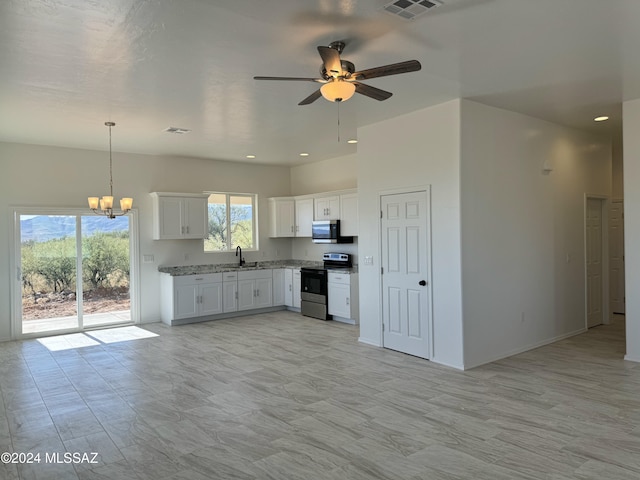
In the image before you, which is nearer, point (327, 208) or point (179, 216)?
point (179, 216)

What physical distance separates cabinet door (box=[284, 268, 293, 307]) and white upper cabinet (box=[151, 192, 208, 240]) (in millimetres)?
1749

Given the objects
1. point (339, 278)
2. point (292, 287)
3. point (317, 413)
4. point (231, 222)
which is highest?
point (231, 222)

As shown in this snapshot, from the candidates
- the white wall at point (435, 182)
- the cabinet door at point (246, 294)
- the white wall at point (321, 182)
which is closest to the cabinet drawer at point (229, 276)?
the cabinet door at point (246, 294)

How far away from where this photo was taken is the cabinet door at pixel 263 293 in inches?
332

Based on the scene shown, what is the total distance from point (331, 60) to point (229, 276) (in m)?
5.70

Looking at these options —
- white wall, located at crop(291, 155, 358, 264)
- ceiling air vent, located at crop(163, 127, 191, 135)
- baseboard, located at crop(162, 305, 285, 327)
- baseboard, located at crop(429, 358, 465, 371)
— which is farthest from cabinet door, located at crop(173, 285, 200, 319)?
baseboard, located at crop(429, 358, 465, 371)

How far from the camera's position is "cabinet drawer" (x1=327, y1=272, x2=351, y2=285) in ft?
24.2

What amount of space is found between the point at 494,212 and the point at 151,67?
12.8ft

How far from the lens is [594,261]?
274 inches

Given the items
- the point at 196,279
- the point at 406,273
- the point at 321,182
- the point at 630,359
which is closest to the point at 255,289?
the point at 196,279

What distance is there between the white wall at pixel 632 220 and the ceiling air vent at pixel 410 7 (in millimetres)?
3608

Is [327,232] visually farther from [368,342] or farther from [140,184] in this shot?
[140,184]

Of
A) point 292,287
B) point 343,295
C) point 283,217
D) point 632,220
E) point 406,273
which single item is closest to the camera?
point 632,220

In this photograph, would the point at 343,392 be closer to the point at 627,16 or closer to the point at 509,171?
the point at 509,171
